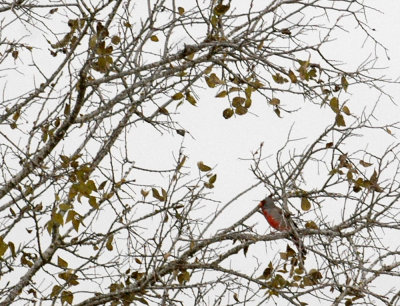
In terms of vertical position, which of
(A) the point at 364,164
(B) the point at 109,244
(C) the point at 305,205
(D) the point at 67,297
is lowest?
(D) the point at 67,297

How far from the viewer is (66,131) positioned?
533cm

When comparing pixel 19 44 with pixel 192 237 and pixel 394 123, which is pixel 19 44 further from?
pixel 394 123

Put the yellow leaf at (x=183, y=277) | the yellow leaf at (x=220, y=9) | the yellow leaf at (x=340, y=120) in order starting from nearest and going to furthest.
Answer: the yellow leaf at (x=220, y=9) < the yellow leaf at (x=340, y=120) < the yellow leaf at (x=183, y=277)

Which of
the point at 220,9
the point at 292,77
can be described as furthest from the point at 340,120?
the point at 220,9

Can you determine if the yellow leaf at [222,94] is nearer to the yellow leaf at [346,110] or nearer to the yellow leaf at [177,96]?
the yellow leaf at [177,96]

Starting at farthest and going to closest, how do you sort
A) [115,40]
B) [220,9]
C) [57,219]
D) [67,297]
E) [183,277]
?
[115,40] → [183,277] → [67,297] → [220,9] → [57,219]

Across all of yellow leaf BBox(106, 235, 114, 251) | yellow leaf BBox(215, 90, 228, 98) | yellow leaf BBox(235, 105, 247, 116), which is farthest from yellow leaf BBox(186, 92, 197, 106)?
yellow leaf BBox(106, 235, 114, 251)

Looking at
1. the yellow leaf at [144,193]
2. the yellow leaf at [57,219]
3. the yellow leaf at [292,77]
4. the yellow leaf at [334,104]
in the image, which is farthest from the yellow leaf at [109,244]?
the yellow leaf at [334,104]

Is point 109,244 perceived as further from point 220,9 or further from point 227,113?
point 220,9

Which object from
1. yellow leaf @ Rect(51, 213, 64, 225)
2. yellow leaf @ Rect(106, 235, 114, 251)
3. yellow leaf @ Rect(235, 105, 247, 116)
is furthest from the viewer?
yellow leaf @ Rect(106, 235, 114, 251)

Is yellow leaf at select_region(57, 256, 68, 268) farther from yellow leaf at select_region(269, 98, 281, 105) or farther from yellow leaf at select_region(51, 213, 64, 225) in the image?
yellow leaf at select_region(269, 98, 281, 105)

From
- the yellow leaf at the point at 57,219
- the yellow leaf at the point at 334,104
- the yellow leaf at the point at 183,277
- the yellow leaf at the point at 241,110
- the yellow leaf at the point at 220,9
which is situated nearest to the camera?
the yellow leaf at the point at 57,219

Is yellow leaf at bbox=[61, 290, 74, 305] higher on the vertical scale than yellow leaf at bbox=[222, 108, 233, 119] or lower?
lower

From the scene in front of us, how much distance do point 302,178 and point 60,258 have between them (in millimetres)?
1900
